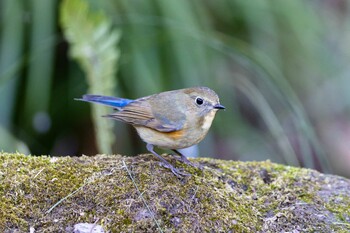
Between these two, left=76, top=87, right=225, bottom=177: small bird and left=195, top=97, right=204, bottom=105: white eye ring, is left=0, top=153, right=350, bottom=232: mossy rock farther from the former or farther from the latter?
left=195, top=97, right=204, bottom=105: white eye ring

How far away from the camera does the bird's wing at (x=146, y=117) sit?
3255 millimetres

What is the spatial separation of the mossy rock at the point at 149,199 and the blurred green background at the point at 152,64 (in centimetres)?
113

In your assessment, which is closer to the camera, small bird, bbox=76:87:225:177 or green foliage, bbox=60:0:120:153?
small bird, bbox=76:87:225:177

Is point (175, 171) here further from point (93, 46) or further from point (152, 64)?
point (152, 64)

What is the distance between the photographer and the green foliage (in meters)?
4.24

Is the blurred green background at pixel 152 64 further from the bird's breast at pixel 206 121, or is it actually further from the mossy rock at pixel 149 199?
the mossy rock at pixel 149 199

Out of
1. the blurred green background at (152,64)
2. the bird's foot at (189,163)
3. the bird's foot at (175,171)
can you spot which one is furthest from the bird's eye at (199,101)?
the blurred green background at (152,64)

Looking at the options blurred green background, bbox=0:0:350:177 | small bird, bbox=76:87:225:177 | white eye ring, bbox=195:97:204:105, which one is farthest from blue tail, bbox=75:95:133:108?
blurred green background, bbox=0:0:350:177

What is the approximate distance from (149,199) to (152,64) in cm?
257

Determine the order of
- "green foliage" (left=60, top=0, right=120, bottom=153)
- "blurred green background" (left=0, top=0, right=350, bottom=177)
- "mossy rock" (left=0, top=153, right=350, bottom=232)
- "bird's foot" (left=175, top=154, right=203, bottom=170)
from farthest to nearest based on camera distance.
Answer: "blurred green background" (left=0, top=0, right=350, bottom=177) < "green foliage" (left=60, top=0, right=120, bottom=153) < "bird's foot" (left=175, top=154, right=203, bottom=170) < "mossy rock" (left=0, top=153, right=350, bottom=232)

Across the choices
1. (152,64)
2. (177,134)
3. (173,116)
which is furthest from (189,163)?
(152,64)

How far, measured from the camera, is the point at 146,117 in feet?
A: 11.0

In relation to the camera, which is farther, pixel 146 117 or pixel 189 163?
pixel 146 117

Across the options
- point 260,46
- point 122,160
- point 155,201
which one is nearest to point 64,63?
point 260,46
